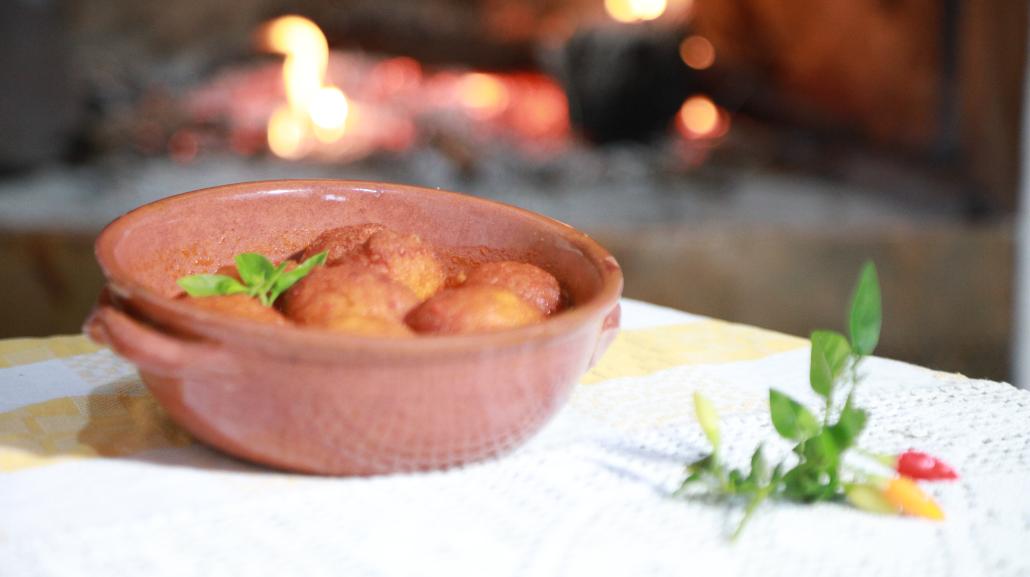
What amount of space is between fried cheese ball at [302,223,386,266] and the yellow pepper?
1.00ft

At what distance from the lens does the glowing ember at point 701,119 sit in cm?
222

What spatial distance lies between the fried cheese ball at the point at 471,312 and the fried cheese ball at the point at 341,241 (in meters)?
0.09

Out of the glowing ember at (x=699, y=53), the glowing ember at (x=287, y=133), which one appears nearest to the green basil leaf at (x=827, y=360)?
the glowing ember at (x=287, y=133)

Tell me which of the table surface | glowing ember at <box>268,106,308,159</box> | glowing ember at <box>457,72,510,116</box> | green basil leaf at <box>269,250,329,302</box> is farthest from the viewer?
glowing ember at <box>457,72,510,116</box>

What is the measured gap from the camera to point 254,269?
547 mm

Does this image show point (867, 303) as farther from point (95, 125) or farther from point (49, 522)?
point (95, 125)

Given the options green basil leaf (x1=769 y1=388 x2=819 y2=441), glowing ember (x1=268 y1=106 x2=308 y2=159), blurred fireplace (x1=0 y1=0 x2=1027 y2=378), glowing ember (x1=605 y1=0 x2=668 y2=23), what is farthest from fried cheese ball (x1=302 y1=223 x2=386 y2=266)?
glowing ember (x1=605 y1=0 x2=668 y2=23)

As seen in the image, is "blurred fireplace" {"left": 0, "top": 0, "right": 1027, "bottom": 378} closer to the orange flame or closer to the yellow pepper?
the orange flame

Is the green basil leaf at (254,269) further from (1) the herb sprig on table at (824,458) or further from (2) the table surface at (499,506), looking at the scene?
(1) the herb sprig on table at (824,458)

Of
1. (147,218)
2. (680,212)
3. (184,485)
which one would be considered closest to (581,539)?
(184,485)

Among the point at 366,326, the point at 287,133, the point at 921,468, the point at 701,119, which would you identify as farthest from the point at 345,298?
the point at 701,119

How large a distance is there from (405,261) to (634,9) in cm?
182

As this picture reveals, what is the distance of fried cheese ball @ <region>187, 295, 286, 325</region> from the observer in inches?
19.7

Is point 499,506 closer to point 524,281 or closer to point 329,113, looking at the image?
point 524,281
